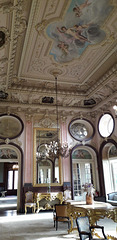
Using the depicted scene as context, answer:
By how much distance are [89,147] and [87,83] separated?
4178mm

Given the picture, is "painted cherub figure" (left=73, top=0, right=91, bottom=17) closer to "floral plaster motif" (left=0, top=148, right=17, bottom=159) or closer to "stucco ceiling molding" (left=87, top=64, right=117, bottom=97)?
"stucco ceiling molding" (left=87, top=64, right=117, bottom=97)

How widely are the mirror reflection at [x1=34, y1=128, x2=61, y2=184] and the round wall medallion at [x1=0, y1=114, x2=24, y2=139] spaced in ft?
3.34

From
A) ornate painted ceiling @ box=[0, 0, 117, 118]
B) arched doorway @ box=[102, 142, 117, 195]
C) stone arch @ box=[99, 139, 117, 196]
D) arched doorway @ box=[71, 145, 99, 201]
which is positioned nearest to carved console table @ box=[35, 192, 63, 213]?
arched doorway @ box=[71, 145, 99, 201]

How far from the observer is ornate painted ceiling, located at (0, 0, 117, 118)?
18.0ft

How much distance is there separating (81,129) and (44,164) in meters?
3.30

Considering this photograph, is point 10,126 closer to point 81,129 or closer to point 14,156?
point 14,156

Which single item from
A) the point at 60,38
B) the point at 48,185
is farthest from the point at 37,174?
the point at 60,38

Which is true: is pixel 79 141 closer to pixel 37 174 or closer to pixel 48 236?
pixel 37 174

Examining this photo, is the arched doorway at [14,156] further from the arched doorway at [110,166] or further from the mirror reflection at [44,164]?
the arched doorway at [110,166]

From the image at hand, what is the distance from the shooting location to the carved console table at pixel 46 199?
32.9ft

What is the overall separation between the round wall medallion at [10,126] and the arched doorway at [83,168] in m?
3.50

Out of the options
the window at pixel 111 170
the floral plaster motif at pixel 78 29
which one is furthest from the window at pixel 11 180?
the floral plaster motif at pixel 78 29

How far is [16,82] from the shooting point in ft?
31.0

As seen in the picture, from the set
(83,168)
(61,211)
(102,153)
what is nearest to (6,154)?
(83,168)
